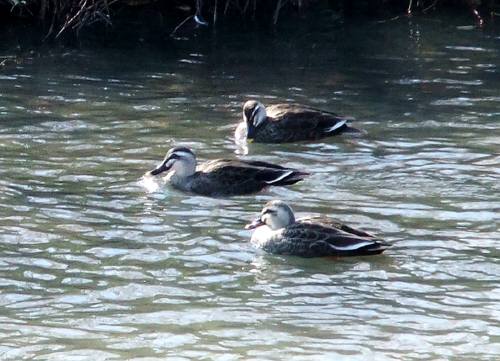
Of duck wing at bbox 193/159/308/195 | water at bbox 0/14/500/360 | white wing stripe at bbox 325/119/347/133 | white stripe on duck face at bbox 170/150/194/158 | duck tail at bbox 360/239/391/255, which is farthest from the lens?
white wing stripe at bbox 325/119/347/133

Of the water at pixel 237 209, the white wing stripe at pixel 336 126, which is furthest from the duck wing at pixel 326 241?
the white wing stripe at pixel 336 126

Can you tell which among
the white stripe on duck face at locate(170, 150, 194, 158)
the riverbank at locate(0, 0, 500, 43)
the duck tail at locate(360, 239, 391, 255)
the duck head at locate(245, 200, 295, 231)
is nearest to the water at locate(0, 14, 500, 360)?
the duck tail at locate(360, 239, 391, 255)

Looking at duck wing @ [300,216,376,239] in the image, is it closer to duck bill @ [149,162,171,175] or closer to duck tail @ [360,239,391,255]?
duck tail @ [360,239,391,255]

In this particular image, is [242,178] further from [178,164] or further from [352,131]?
[352,131]

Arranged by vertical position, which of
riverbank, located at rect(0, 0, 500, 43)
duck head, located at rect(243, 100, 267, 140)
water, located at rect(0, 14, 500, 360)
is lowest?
water, located at rect(0, 14, 500, 360)

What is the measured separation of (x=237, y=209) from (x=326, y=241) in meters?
1.80

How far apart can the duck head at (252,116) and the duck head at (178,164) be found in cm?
157

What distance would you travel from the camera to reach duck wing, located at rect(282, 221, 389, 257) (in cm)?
1026

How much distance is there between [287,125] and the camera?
14.7m

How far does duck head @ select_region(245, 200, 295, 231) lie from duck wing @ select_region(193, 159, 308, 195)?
1389 mm

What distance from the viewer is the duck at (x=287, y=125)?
14477 millimetres

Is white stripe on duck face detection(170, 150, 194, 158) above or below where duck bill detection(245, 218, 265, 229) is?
above

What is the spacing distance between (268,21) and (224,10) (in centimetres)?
78

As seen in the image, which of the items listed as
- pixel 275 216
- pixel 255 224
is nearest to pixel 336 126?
pixel 275 216
